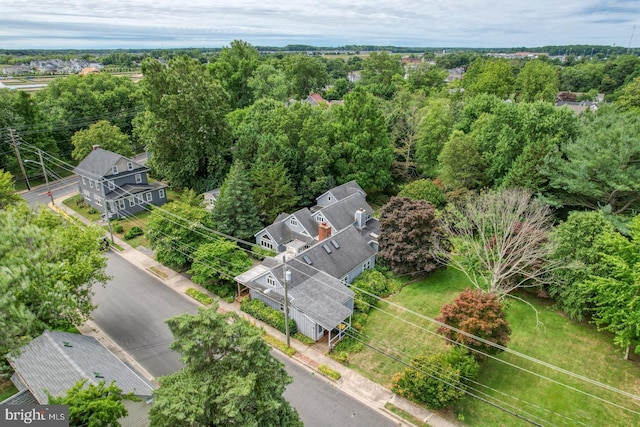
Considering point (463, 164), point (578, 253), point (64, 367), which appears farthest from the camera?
point (463, 164)

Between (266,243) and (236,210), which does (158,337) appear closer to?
(266,243)

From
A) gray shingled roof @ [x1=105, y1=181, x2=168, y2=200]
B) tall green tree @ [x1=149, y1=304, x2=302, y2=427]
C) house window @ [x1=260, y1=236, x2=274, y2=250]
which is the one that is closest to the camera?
tall green tree @ [x1=149, y1=304, x2=302, y2=427]

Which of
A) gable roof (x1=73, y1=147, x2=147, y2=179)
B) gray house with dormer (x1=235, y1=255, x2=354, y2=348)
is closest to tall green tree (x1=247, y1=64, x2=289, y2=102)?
gable roof (x1=73, y1=147, x2=147, y2=179)

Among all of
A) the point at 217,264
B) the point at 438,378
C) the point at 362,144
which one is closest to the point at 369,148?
the point at 362,144

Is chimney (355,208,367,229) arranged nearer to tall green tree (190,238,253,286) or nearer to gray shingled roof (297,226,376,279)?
gray shingled roof (297,226,376,279)

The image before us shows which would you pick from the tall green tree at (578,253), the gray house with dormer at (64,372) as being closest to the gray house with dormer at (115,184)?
the gray house with dormer at (64,372)

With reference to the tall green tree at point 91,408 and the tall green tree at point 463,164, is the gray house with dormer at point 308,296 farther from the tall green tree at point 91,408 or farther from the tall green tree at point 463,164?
the tall green tree at point 463,164
